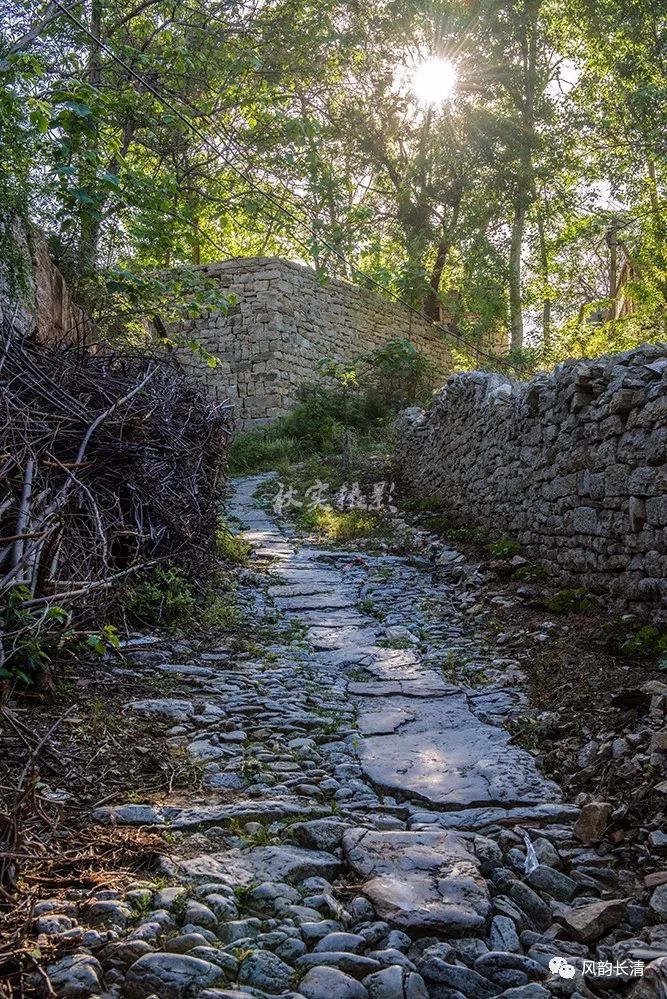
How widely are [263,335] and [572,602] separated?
35.7 feet

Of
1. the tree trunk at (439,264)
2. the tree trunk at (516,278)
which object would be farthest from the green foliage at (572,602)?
the tree trunk at (439,264)

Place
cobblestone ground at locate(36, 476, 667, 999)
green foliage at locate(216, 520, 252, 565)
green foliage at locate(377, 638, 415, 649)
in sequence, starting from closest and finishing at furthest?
1. cobblestone ground at locate(36, 476, 667, 999)
2. green foliage at locate(377, 638, 415, 649)
3. green foliage at locate(216, 520, 252, 565)

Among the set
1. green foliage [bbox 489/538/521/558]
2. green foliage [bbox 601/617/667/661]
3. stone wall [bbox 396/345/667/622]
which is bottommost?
green foliage [bbox 601/617/667/661]

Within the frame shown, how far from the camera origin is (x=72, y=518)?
4016 millimetres

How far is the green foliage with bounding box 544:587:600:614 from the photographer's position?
4531 millimetres

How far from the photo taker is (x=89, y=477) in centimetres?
443

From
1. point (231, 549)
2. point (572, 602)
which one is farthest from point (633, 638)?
point (231, 549)

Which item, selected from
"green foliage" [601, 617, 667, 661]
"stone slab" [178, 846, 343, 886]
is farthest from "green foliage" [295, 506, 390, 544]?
"stone slab" [178, 846, 343, 886]

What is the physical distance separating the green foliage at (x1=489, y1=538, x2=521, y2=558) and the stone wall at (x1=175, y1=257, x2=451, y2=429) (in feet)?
27.9

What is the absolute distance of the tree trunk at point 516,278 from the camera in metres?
15.5

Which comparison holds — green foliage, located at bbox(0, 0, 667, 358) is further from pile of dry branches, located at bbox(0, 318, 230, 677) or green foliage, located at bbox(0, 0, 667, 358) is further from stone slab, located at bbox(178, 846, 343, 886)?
stone slab, located at bbox(178, 846, 343, 886)

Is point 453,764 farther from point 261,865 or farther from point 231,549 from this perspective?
point 231,549

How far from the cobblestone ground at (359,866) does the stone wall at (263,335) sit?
415 inches

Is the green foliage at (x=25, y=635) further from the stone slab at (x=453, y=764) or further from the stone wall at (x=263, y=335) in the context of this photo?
the stone wall at (x=263, y=335)
